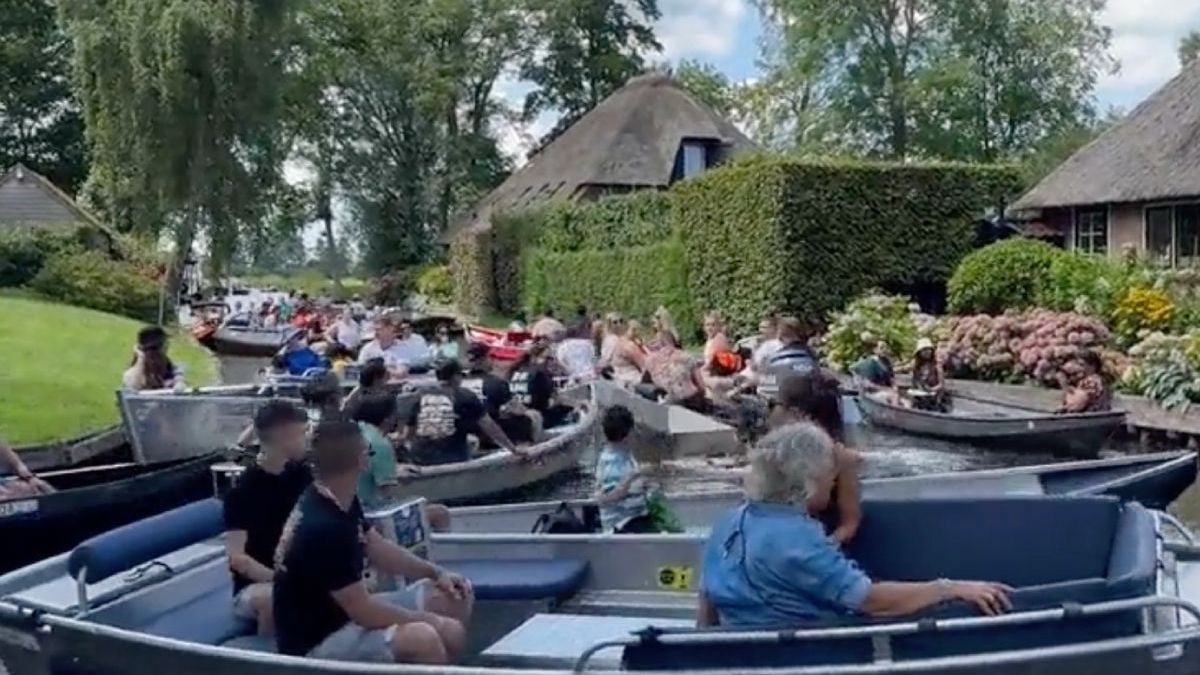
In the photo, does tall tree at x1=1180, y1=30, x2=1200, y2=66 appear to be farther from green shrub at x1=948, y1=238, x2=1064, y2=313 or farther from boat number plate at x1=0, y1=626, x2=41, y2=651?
boat number plate at x1=0, y1=626, x2=41, y2=651

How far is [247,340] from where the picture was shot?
3538cm

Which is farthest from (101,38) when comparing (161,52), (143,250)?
(143,250)

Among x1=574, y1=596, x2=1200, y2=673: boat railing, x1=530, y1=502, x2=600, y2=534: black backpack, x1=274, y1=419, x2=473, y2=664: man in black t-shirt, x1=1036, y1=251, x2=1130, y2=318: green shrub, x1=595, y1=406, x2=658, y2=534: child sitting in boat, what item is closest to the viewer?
x1=574, y1=596, x2=1200, y2=673: boat railing

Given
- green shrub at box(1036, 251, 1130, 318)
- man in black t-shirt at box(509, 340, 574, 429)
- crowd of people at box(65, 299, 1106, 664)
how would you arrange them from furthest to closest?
green shrub at box(1036, 251, 1130, 318) → man in black t-shirt at box(509, 340, 574, 429) → crowd of people at box(65, 299, 1106, 664)

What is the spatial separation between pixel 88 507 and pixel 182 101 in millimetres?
30118

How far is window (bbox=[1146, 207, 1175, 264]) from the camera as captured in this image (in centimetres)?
3030

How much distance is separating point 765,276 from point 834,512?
2360 cm

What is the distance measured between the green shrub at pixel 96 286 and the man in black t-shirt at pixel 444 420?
2876 cm

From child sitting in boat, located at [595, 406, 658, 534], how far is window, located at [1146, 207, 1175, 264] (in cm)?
2350

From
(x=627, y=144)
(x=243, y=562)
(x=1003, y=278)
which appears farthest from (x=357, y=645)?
(x=627, y=144)

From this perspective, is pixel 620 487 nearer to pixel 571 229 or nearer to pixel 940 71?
pixel 571 229

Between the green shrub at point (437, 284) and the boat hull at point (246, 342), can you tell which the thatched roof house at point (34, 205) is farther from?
the green shrub at point (437, 284)

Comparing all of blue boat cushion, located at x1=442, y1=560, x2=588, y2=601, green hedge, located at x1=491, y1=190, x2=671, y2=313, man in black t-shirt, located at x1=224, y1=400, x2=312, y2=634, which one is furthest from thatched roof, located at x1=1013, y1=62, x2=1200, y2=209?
man in black t-shirt, located at x1=224, y1=400, x2=312, y2=634

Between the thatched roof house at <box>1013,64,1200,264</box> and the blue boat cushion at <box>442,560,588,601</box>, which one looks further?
the thatched roof house at <box>1013,64,1200,264</box>
